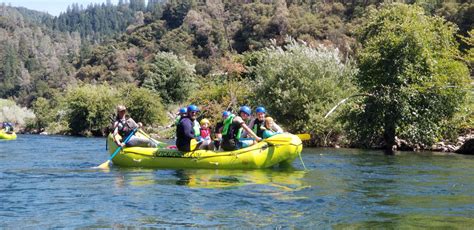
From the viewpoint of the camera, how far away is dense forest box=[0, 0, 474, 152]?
74.7 ft

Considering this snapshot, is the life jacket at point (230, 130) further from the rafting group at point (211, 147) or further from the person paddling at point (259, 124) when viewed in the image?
the person paddling at point (259, 124)

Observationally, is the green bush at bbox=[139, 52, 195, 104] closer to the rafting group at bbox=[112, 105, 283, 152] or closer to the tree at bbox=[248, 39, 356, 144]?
the tree at bbox=[248, 39, 356, 144]

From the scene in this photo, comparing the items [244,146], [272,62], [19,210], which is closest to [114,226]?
[19,210]

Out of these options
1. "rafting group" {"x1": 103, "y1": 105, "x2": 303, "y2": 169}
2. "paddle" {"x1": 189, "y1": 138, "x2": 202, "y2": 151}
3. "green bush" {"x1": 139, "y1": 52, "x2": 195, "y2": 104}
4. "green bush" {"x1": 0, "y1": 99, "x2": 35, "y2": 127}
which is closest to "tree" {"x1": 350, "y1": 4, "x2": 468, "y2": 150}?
"rafting group" {"x1": 103, "y1": 105, "x2": 303, "y2": 169}

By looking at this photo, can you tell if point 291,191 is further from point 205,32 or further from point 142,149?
point 205,32

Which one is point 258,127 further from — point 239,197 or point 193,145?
point 239,197

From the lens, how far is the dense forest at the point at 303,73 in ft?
74.7

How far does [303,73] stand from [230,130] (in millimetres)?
13052

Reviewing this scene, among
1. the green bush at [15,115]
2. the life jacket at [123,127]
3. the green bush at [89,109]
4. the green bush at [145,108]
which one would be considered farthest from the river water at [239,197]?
the green bush at [15,115]

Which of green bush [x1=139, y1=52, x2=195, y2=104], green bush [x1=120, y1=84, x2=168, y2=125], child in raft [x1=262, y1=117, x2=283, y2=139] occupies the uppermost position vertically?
green bush [x1=139, y1=52, x2=195, y2=104]

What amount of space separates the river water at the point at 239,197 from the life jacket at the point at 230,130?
41.3 inches

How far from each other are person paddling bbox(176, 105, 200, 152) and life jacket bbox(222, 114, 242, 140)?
85 centimetres

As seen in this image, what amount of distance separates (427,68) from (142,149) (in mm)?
12452

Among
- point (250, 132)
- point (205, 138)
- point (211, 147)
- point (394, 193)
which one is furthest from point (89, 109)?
point (394, 193)
